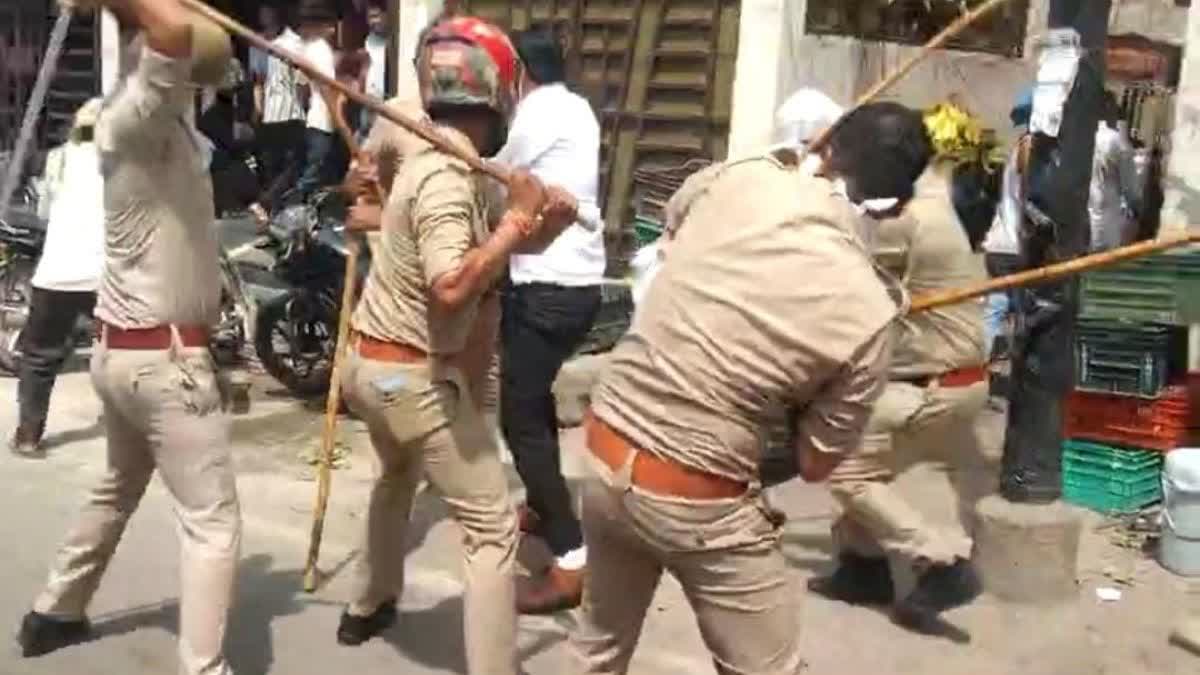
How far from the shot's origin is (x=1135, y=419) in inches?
253

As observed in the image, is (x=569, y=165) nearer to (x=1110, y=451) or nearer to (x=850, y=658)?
(x=850, y=658)

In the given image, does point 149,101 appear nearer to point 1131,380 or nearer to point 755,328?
point 755,328

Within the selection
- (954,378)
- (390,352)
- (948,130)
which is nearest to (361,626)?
(390,352)

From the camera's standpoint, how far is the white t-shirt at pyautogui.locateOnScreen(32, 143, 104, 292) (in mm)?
6957

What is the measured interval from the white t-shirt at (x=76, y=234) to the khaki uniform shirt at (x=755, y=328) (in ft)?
14.1

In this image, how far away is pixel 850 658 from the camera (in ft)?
16.7

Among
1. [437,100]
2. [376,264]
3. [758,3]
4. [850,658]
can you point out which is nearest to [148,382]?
[376,264]

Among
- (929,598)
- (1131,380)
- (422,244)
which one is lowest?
(929,598)

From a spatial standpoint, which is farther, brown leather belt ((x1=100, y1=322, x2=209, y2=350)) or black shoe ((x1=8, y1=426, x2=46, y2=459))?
black shoe ((x1=8, y1=426, x2=46, y2=459))

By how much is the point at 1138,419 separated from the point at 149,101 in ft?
13.9

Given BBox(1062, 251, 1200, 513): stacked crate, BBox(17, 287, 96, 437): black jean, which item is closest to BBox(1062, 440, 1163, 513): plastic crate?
BBox(1062, 251, 1200, 513): stacked crate

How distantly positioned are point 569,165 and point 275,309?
3.08 m

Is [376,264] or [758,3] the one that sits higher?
[758,3]

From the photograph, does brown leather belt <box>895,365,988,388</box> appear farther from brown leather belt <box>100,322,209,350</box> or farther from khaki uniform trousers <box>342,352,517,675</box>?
brown leather belt <box>100,322,209,350</box>
